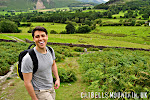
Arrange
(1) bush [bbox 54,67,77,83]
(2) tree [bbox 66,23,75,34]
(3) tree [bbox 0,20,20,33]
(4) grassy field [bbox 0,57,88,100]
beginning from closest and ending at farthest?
(4) grassy field [bbox 0,57,88,100]
(1) bush [bbox 54,67,77,83]
(3) tree [bbox 0,20,20,33]
(2) tree [bbox 66,23,75,34]

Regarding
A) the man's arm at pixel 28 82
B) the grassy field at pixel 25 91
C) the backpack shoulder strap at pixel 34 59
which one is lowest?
the grassy field at pixel 25 91

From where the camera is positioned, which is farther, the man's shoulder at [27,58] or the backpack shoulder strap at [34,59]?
the backpack shoulder strap at [34,59]

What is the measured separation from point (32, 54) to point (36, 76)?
0.76 meters

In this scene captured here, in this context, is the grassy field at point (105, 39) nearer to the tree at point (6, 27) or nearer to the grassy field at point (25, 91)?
the tree at point (6, 27)

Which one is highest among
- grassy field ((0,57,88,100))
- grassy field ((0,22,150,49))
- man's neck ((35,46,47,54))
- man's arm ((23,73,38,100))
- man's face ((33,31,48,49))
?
man's face ((33,31,48,49))

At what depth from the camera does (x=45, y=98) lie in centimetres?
435

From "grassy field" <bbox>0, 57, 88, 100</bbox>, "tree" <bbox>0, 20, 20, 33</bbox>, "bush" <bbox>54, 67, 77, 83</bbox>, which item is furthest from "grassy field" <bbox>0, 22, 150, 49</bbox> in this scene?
"grassy field" <bbox>0, 57, 88, 100</bbox>

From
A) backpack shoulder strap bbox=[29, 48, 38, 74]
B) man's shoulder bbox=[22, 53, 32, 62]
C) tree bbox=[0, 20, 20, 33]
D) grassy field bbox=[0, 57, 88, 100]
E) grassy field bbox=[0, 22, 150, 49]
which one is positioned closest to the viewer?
man's shoulder bbox=[22, 53, 32, 62]

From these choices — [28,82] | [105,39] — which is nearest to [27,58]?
[28,82]

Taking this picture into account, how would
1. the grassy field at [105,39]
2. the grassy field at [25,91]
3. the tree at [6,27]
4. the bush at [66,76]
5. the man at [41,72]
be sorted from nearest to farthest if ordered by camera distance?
the man at [41,72] → the grassy field at [25,91] → the bush at [66,76] → the grassy field at [105,39] → the tree at [6,27]

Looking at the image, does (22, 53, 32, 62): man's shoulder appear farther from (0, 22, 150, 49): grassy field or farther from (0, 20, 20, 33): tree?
(0, 20, 20, 33): tree

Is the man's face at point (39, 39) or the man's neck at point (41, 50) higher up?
the man's face at point (39, 39)

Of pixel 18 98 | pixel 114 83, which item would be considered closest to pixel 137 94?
pixel 114 83

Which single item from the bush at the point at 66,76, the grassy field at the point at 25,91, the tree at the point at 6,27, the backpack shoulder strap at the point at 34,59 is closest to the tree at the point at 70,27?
the tree at the point at 6,27
